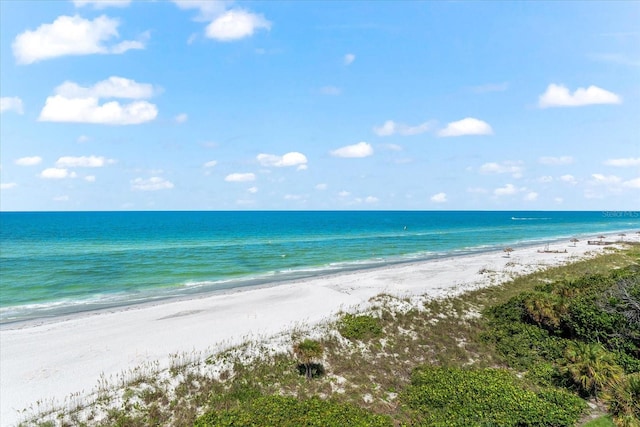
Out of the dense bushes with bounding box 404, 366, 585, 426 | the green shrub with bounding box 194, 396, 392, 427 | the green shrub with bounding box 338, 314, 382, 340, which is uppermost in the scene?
the green shrub with bounding box 338, 314, 382, 340

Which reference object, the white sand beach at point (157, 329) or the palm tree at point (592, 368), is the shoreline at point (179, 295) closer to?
the white sand beach at point (157, 329)

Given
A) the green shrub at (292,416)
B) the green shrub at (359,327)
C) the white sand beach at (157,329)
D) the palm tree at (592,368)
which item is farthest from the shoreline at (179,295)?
the palm tree at (592,368)

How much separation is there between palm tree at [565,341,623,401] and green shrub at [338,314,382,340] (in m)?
9.27

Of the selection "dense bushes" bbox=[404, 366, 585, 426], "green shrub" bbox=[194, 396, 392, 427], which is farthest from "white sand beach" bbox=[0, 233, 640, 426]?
"dense bushes" bbox=[404, 366, 585, 426]

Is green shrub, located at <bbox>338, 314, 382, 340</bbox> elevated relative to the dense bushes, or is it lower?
elevated

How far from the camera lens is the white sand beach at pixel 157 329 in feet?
60.1

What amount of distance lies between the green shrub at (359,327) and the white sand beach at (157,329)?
137 inches

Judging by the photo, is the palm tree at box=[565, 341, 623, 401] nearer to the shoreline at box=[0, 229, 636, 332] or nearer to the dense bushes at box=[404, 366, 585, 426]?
the dense bushes at box=[404, 366, 585, 426]

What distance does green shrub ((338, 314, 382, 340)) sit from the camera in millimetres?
21328

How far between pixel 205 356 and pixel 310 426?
8.35m

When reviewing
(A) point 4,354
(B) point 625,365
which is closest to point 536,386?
(B) point 625,365

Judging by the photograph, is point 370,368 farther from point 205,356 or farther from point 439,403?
point 205,356

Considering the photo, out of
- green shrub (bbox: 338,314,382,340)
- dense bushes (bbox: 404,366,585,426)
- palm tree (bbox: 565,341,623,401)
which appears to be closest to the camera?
dense bushes (bbox: 404,366,585,426)

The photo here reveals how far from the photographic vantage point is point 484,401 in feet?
47.9
